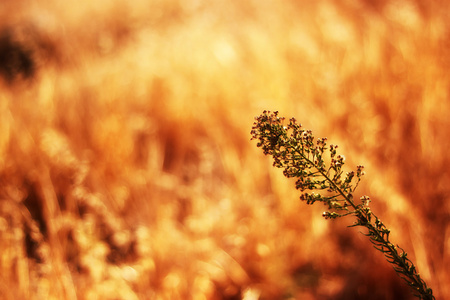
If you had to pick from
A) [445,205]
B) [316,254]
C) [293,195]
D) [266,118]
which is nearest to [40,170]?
[293,195]

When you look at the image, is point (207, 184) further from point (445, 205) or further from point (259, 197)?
point (445, 205)

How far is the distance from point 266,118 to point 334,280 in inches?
43.6

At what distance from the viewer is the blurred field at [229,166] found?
131cm

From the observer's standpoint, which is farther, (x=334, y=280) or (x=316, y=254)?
(x=316, y=254)

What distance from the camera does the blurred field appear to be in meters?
1.31

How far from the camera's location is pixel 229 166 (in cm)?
187

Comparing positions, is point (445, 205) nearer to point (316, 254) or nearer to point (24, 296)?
point (316, 254)

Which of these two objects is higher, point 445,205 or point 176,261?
point 445,205

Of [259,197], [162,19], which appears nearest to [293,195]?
[259,197]

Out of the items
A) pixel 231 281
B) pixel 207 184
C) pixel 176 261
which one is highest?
pixel 207 184

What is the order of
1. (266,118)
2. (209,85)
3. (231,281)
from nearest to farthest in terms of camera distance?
(266,118) < (231,281) < (209,85)

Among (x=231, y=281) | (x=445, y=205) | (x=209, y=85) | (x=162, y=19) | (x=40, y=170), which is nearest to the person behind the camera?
(x=445, y=205)

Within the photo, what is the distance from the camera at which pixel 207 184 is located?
1.95 metres

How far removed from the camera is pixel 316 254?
145 centimetres
